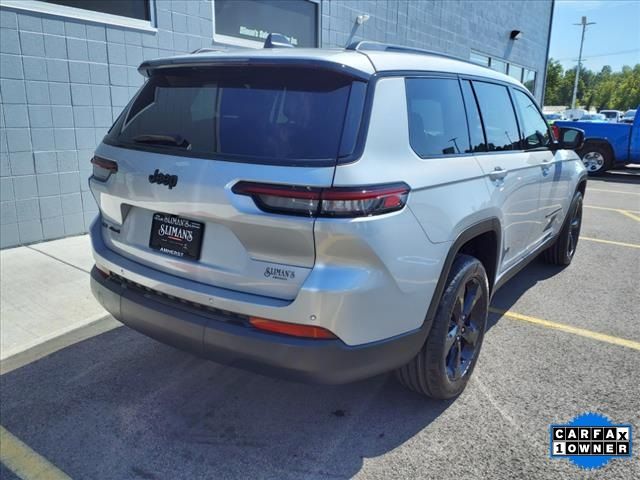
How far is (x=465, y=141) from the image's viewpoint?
3.05 m

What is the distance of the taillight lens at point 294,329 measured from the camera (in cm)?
220

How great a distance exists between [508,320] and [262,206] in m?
2.85

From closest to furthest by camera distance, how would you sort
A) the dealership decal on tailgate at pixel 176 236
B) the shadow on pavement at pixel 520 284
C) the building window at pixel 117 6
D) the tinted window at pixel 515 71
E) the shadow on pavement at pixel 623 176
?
the dealership decal on tailgate at pixel 176 236 → the shadow on pavement at pixel 520 284 → the building window at pixel 117 6 → the shadow on pavement at pixel 623 176 → the tinted window at pixel 515 71

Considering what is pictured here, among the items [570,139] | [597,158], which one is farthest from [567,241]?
[597,158]

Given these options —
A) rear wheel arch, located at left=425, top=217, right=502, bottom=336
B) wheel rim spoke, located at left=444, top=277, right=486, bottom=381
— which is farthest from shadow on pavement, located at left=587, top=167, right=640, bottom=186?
wheel rim spoke, located at left=444, top=277, right=486, bottom=381

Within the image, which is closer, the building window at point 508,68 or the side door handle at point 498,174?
the side door handle at point 498,174

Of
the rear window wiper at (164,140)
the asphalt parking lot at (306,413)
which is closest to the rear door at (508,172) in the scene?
the asphalt parking lot at (306,413)

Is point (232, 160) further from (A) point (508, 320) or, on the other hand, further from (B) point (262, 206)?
(A) point (508, 320)

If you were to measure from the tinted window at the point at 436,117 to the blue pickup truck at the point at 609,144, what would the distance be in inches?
472

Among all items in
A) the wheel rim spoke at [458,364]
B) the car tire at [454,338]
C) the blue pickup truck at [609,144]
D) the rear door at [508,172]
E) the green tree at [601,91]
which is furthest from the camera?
the green tree at [601,91]

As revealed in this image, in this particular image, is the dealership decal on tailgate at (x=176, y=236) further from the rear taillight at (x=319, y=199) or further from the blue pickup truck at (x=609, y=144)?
the blue pickup truck at (x=609, y=144)

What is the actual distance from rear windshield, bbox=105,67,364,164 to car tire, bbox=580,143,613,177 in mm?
13827

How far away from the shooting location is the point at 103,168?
284cm

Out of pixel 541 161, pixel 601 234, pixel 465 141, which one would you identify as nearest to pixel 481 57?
pixel 601 234
